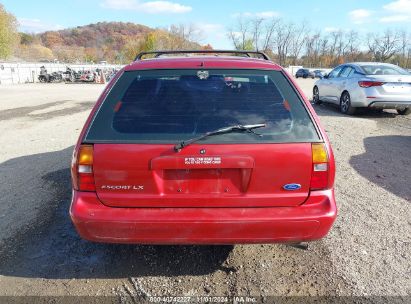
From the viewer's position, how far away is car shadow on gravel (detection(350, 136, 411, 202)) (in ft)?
17.1

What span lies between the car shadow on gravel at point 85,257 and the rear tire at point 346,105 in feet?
30.3

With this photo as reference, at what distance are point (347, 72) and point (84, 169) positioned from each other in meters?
11.0

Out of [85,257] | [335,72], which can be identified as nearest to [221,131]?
[85,257]

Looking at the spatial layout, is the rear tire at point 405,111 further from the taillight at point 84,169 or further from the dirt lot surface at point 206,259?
the taillight at point 84,169

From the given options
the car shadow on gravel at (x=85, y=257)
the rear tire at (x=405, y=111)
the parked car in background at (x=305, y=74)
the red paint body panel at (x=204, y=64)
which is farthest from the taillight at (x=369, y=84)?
the parked car in background at (x=305, y=74)

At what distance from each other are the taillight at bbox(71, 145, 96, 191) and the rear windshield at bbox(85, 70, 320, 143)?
102 millimetres

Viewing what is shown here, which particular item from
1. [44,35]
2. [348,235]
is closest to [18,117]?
[348,235]

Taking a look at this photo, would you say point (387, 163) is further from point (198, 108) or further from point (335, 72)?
point (335, 72)

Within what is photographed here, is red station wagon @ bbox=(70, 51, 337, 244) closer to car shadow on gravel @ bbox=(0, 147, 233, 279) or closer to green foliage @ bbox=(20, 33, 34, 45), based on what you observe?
car shadow on gravel @ bbox=(0, 147, 233, 279)

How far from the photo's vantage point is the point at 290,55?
357 feet

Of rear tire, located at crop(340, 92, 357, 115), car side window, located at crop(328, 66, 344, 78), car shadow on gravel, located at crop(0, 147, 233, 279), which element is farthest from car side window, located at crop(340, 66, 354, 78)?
car shadow on gravel, located at crop(0, 147, 233, 279)

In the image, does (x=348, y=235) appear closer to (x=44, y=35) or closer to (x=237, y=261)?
(x=237, y=261)

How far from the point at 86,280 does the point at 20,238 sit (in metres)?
1.09

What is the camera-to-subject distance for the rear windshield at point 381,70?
1095cm
